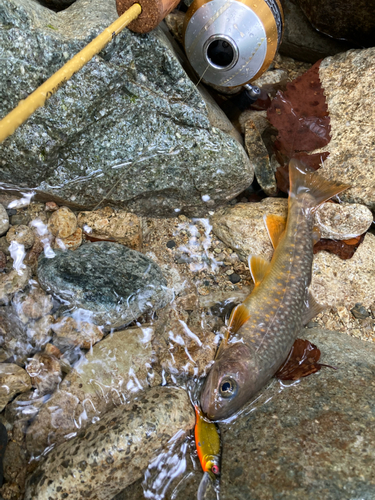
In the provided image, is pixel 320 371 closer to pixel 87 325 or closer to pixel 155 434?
pixel 155 434

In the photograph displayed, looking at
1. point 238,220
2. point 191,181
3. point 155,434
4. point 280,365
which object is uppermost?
point 191,181

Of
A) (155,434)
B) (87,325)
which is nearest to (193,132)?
(87,325)

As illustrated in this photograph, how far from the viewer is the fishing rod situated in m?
2.65

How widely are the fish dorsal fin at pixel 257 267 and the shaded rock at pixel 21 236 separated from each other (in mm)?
2117

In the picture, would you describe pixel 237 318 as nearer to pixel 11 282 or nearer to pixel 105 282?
pixel 105 282

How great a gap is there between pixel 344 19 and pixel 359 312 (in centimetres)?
347

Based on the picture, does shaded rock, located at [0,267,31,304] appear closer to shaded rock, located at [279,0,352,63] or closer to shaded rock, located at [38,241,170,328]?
shaded rock, located at [38,241,170,328]

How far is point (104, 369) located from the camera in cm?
289

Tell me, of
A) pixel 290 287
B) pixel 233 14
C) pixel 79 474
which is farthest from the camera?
pixel 290 287

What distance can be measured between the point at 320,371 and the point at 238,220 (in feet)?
5.27

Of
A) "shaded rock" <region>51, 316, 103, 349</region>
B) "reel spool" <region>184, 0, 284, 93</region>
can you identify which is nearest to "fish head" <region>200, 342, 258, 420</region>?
"shaded rock" <region>51, 316, 103, 349</region>

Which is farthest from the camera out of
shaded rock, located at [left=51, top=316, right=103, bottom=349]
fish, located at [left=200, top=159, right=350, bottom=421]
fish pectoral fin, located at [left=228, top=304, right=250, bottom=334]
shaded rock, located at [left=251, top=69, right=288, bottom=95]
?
shaded rock, located at [left=251, top=69, right=288, bottom=95]

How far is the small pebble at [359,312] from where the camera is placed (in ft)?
11.9

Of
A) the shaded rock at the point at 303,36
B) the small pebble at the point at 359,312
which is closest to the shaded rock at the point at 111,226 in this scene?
the small pebble at the point at 359,312
